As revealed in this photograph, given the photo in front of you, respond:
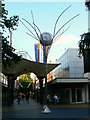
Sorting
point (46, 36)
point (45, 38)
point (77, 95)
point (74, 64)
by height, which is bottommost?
point (77, 95)

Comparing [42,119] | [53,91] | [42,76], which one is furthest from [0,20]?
[53,91]

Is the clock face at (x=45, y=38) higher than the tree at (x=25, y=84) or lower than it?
higher

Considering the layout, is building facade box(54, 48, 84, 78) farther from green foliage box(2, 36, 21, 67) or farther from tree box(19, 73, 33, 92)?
tree box(19, 73, 33, 92)

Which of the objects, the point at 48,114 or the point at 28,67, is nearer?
the point at 48,114

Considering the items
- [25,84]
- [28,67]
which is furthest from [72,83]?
[25,84]

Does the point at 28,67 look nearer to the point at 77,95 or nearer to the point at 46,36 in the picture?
the point at 77,95

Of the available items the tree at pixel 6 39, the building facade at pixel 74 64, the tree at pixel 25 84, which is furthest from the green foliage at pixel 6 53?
the tree at pixel 25 84

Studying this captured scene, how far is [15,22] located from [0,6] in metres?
4.37

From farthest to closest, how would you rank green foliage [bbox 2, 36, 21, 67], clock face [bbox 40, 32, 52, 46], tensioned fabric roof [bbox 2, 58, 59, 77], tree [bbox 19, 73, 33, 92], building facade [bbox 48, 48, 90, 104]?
tree [bbox 19, 73, 33, 92] → building facade [bbox 48, 48, 90, 104] → tensioned fabric roof [bbox 2, 58, 59, 77] → green foliage [bbox 2, 36, 21, 67] → clock face [bbox 40, 32, 52, 46]

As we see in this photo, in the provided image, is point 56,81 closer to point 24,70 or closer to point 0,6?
point 24,70

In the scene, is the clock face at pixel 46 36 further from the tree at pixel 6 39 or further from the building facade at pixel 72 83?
the building facade at pixel 72 83

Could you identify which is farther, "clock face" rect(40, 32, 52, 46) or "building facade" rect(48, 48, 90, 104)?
"building facade" rect(48, 48, 90, 104)

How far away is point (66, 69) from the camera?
2741 inches

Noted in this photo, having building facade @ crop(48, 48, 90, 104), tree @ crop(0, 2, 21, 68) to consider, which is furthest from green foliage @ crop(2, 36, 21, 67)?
building facade @ crop(48, 48, 90, 104)
